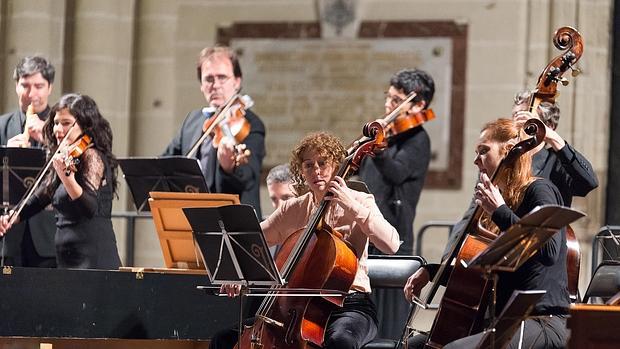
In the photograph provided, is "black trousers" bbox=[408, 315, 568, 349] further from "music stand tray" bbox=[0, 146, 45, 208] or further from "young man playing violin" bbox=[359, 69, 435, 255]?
"music stand tray" bbox=[0, 146, 45, 208]

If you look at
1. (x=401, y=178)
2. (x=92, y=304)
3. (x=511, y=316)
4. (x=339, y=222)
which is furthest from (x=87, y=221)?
(x=511, y=316)

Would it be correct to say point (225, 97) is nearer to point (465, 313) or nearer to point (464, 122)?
point (464, 122)

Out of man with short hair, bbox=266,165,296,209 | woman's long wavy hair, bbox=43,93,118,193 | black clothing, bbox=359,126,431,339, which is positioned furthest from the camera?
man with short hair, bbox=266,165,296,209

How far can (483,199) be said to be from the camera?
18.1 feet

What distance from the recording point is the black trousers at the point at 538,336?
556cm

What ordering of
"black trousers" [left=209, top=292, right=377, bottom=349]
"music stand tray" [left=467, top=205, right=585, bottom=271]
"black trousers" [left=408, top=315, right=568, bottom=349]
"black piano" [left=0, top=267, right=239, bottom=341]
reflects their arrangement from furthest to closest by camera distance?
"black piano" [left=0, top=267, right=239, bottom=341] → "black trousers" [left=209, top=292, right=377, bottom=349] → "black trousers" [left=408, top=315, right=568, bottom=349] → "music stand tray" [left=467, top=205, right=585, bottom=271]

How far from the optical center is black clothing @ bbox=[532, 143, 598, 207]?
21.5ft

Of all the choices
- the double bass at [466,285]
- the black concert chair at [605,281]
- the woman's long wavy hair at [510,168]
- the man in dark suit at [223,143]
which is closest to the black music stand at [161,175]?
the man in dark suit at [223,143]

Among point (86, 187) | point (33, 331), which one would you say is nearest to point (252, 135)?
point (86, 187)

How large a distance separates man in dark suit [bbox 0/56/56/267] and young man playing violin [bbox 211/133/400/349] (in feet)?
5.87

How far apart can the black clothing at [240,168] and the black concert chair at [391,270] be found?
1.28 meters

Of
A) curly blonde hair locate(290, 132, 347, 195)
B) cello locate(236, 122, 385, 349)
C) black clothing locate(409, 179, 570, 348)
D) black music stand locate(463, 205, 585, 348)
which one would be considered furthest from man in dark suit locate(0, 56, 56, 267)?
black music stand locate(463, 205, 585, 348)

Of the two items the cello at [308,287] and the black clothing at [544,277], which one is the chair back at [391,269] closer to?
the cello at [308,287]

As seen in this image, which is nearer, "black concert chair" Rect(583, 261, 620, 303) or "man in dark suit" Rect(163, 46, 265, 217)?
"black concert chair" Rect(583, 261, 620, 303)
